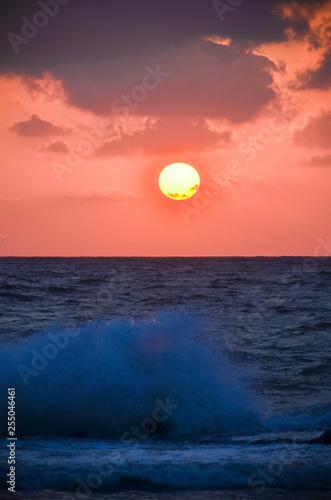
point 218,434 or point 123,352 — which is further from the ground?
point 123,352

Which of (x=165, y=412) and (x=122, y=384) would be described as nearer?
(x=165, y=412)

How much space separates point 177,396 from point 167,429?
1.22m

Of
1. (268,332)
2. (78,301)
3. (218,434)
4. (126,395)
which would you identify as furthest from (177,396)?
(78,301)

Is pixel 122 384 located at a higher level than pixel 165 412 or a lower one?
higher

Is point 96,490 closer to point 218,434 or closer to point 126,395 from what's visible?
point 218,434

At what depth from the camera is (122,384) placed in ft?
33.0

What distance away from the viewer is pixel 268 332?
60.4 feet

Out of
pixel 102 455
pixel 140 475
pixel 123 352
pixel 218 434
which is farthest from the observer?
pixel 123 352

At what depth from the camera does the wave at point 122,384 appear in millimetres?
8961

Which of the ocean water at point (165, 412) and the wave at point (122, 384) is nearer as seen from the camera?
the ocean water at point (165, 412)

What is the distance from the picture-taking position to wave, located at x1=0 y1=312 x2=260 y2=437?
8.96 metres

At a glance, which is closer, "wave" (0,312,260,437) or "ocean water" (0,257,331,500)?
"ocean water" (0,257,331,500)

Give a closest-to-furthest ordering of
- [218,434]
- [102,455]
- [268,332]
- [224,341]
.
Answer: [102,455] < [218,434] < [224,341] < [268,332]

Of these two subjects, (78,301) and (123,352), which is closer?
(123,352)
